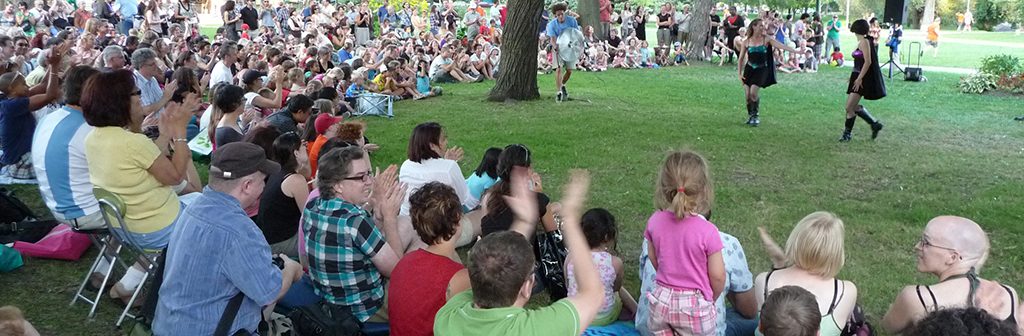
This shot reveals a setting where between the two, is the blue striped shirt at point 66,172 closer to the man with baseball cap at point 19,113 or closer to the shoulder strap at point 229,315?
the shoulder strap at point 229,315

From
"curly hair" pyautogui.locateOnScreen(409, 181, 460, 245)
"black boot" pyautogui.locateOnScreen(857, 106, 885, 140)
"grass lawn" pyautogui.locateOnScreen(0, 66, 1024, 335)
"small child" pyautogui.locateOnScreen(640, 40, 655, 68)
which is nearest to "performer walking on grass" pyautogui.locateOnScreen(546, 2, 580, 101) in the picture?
"grass lawn" pyautogui.locateOnScreen(0, 66, 1024, 335)

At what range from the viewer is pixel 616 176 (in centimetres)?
761

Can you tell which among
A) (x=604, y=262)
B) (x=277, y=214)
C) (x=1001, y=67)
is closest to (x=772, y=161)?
(x=604, y=262)

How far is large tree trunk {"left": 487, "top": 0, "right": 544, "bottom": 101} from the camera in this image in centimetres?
1299

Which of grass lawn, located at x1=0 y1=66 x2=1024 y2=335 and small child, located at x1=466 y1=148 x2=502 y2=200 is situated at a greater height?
small child, located at x1=466 y1=148 x2=502 y2=200

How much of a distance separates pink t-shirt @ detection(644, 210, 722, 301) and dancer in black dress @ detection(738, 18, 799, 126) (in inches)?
292

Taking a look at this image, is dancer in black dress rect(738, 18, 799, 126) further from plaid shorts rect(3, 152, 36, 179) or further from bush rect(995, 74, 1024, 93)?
plaid shorts rect(3, 152, 36, 179)

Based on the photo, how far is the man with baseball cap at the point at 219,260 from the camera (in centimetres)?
309

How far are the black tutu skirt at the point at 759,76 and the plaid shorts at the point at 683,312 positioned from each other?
7.40 metres

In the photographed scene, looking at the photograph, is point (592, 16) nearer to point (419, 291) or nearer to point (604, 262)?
point (604, 262)

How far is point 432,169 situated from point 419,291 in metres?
2.23

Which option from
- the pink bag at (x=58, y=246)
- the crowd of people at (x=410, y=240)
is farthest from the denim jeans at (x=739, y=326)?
the pink bag at (x=58, y=246)

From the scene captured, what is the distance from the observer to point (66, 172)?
4.59 m

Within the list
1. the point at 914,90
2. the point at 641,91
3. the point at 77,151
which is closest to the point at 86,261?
the point at 77,151
